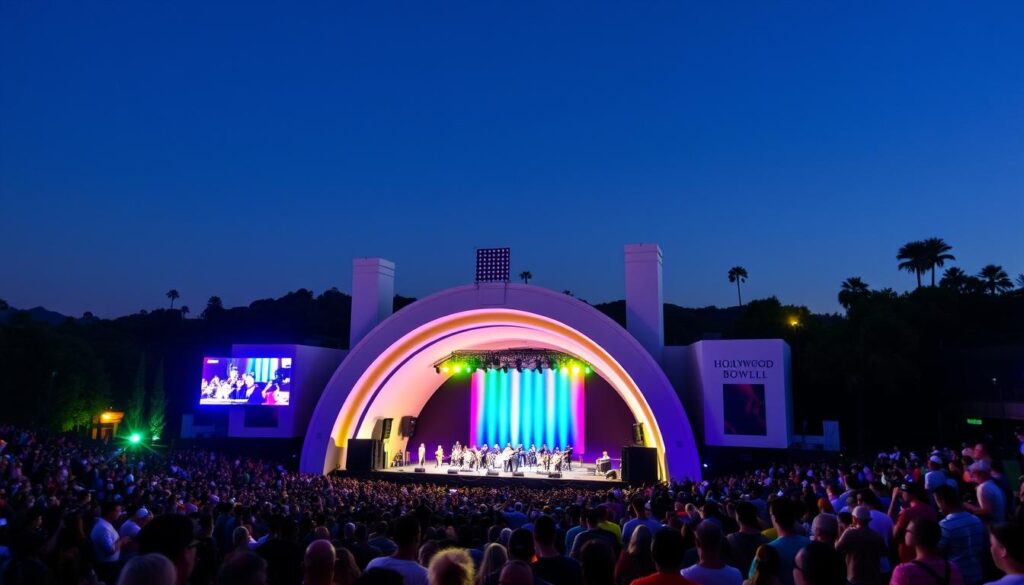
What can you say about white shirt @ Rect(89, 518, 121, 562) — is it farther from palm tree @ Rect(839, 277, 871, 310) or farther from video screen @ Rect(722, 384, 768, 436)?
palm tree @ Rect(839, 277, 871, 310)

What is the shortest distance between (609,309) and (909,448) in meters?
30.3

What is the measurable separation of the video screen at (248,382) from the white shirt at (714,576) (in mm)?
24504

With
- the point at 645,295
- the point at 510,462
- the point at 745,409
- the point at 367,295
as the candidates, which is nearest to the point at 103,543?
the point at 745,409

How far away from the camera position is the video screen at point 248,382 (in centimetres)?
2609

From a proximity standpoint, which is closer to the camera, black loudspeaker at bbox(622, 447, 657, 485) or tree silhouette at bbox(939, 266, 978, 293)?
black loudspeaker at bbox(622, 447, 657, 485)

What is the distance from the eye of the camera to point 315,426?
25.8m

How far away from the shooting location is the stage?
919 inches

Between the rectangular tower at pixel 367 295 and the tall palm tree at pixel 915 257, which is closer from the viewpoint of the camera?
the rectangular tower at pixel 367 295

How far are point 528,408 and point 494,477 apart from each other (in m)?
6.77

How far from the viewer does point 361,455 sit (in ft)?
86.7

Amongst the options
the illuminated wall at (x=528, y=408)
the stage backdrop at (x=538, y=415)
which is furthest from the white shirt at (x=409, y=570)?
the stage backdrop at (x=538, y=415)

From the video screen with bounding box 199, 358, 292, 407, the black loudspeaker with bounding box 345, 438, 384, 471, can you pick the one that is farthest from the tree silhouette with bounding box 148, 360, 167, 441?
the black loudspeaker with bounding box 345, 438, 384, 471

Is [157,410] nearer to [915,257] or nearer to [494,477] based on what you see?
[494,477]

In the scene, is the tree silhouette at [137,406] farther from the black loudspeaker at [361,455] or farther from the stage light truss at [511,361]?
the stage light truss at [511,361]
